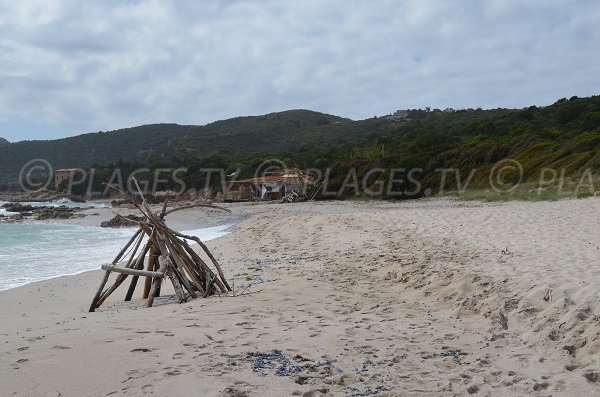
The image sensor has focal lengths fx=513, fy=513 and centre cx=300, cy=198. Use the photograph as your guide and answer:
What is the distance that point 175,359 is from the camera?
390 cm

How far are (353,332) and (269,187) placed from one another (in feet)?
132

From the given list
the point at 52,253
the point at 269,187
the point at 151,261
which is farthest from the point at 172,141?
the point at 151,261

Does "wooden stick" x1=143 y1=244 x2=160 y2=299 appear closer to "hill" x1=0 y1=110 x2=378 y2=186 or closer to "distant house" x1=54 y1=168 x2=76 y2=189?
"distant house" x1=54 y1=168 x2=76 y2=189

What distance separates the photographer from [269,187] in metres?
44.7

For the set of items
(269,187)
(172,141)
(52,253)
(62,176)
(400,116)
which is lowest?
(52,253)

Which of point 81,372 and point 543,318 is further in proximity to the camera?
point 543,318

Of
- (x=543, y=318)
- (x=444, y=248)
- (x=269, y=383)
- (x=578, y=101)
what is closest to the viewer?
(x=269, y=383)

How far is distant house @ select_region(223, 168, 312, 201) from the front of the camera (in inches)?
1711

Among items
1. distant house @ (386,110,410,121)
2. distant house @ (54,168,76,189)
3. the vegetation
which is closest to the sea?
the vegetation

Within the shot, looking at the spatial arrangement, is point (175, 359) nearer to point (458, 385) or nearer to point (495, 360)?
point (458, 385)

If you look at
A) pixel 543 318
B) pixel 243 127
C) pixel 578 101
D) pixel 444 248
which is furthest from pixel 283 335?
pixel 243 127

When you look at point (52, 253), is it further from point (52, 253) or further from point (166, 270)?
point (166, 270)

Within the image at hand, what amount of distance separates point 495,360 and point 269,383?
5.82 ft

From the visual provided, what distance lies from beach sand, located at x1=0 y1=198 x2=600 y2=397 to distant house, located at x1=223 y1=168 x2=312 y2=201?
33.9 metres
